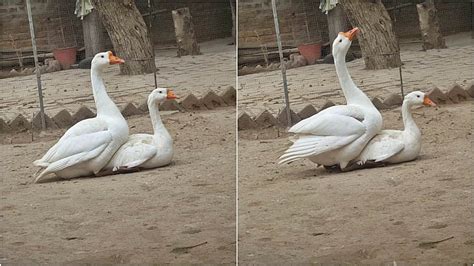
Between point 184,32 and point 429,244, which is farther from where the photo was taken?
point 184,32

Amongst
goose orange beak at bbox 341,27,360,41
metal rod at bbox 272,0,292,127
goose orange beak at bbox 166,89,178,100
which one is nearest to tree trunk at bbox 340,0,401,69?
goose orange beak at bbox 341,27,360,41

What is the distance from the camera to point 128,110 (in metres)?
1.78

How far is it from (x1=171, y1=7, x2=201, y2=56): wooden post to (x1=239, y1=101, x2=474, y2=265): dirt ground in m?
0.23

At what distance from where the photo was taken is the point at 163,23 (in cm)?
175

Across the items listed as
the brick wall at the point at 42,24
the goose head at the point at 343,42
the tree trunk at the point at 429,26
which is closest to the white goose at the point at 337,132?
the goose head at the point at 343,42

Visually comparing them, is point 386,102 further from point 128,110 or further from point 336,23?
point 128,110

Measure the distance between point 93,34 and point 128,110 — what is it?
18 cm

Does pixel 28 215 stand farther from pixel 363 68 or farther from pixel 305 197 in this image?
pixel 363 68

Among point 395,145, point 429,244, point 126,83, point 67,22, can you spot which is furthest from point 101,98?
point 429,244

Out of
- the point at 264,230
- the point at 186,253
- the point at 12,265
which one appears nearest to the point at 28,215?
the point at 12,265

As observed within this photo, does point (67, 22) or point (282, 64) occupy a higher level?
point (67, 22)

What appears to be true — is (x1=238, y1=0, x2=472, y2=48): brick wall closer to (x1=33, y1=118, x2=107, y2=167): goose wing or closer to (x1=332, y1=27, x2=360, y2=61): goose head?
(x1=332, y1=27, x2=360, y2=61): goose head

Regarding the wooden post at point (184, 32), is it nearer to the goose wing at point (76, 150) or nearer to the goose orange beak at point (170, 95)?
the goose orange beak at point (170, 95)

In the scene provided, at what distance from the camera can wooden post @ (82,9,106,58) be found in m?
1.67
